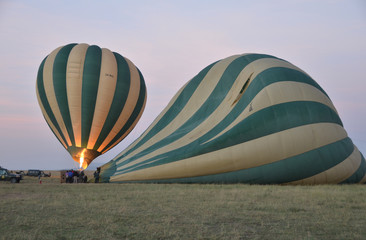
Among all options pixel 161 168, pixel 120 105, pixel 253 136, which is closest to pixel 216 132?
pixel 253 136

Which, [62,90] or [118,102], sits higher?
[62,90]

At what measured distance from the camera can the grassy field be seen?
514 centimetres

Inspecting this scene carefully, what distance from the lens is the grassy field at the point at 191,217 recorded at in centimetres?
514

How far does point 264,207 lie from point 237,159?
5061 millimetres

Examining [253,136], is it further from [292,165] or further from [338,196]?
[338,196]

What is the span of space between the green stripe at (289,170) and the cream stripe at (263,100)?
205cm

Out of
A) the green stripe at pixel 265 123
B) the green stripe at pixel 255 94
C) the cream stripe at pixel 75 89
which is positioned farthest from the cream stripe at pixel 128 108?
the green stripe at pixel 265 123

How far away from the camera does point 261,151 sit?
40.8 feet

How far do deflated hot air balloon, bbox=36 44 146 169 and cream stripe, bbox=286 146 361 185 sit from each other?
42.1 feet

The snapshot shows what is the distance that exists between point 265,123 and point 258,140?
2.30 ft

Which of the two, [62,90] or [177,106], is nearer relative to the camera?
[177,106]

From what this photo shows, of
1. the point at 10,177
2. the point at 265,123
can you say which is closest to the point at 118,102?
the point at 10,177

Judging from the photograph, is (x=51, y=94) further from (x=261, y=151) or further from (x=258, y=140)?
(x=261, y=151)

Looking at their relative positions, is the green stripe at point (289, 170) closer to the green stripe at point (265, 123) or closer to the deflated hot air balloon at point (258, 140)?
the deflated hot air balloon at point (258, 140)
